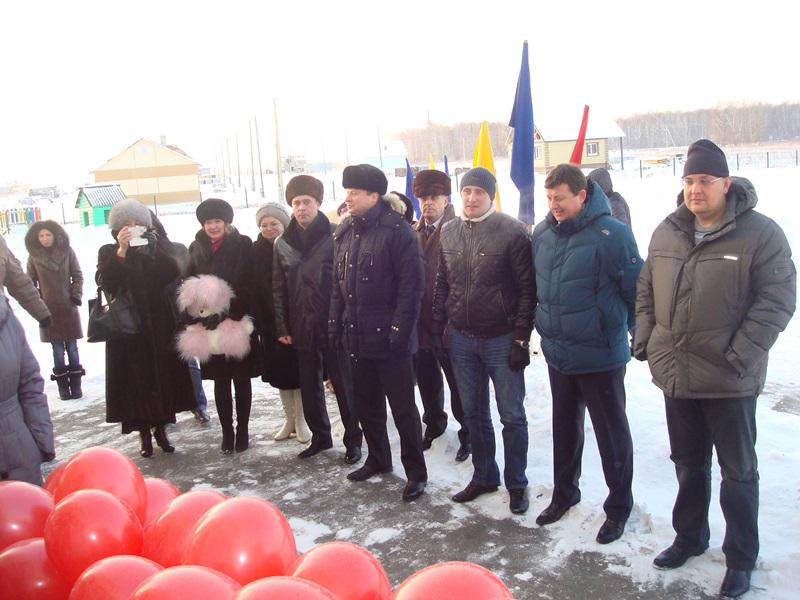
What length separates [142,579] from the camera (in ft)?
6.68

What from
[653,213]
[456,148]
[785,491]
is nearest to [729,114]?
[456,148]

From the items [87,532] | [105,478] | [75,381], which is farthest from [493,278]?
[75,381]

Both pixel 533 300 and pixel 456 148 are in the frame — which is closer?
pixel 533 300

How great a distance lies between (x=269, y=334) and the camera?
565 centimetres

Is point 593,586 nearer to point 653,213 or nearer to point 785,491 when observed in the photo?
point 785,491

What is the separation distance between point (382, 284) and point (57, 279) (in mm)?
4516

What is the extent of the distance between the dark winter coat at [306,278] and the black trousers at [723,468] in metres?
2.61

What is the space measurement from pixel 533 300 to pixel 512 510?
1264 millimetres

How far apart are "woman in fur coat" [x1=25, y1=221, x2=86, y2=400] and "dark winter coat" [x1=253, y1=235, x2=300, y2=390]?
280cm

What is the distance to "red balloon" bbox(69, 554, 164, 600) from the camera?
6.46 feet

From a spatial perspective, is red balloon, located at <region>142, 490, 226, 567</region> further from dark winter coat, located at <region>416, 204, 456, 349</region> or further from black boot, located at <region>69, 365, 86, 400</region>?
black boot, located at <region>69, 365, 86, 400</region>

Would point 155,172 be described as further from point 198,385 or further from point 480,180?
point 480,180

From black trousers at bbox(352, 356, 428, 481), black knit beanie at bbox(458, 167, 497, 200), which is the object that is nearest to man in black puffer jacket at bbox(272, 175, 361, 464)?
black trousers at bbox(352, 356, 428, 481)

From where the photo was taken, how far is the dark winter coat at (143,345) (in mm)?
5332
